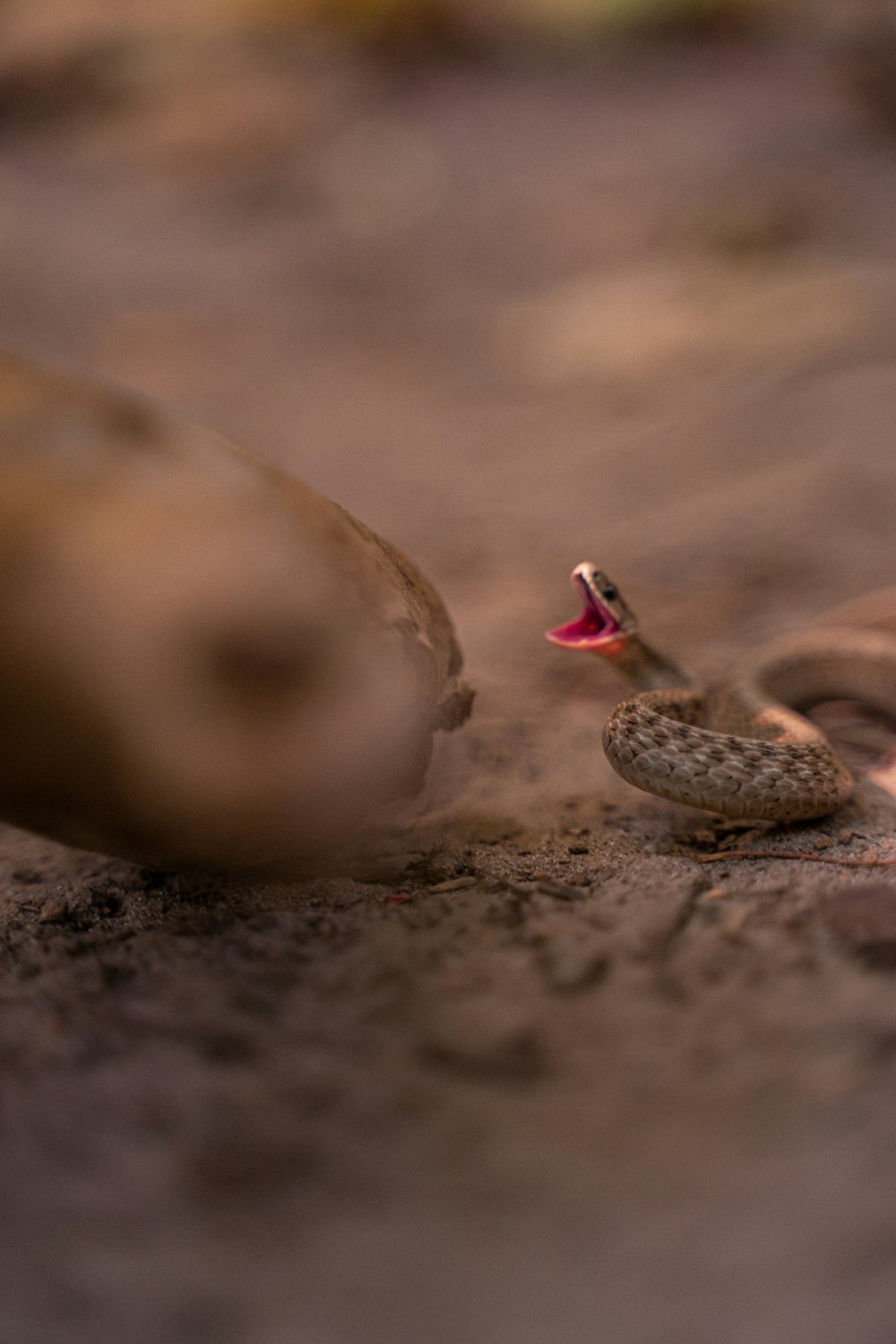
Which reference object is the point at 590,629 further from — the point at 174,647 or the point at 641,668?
the point at 174,647

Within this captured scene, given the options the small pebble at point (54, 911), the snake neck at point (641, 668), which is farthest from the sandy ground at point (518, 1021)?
the snake neck at point (641, 668)

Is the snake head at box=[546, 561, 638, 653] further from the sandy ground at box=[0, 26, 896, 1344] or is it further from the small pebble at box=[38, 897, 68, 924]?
the small pebble at box=[38, 897, 68, 924]

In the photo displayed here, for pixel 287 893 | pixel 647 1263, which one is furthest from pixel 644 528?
pixel 647 1263

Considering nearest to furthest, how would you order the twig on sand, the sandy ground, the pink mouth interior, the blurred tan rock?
the sandy ground < the blurred tan rock < the twig on sand < the pink mouth interior

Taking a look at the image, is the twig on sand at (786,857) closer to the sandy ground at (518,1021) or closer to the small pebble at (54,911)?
the sandy ground at (518,1021)

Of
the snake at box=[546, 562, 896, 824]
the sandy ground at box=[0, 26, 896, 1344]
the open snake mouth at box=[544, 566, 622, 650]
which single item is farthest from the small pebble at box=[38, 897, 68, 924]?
the open snake mouth at box=[544, 566, 622, 650]

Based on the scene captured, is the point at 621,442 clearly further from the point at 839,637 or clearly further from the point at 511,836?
the point at 511,836

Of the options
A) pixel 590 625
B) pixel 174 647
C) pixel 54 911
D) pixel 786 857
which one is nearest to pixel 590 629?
pixel 590 625
